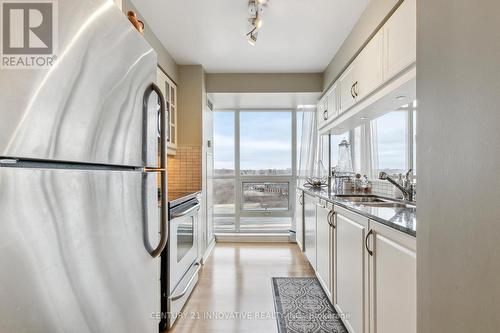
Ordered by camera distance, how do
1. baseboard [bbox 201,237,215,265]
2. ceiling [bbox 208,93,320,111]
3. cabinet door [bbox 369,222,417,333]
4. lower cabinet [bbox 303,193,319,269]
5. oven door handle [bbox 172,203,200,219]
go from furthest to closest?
ceiling [bbox 208,93,320,111], baseboard [bbox 201,237,215,265], lower cabinet [bbox 303,193,319,269], oven door handle [bbox 172,203,200,219], cabinet door [bbox 369,222,417,333]

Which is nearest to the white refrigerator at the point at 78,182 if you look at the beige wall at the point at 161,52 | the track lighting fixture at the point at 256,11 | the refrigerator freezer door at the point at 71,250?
the refrigerator freezer door at the point at 71,250

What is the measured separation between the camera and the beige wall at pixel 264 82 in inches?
152

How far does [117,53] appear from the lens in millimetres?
782

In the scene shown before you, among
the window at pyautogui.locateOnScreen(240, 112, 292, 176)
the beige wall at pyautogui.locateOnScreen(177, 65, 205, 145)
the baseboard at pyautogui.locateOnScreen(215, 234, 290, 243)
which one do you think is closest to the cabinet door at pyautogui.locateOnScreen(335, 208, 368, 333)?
the beige wall at pyautogui.locateOnScreen(177, 65, 205, 145)

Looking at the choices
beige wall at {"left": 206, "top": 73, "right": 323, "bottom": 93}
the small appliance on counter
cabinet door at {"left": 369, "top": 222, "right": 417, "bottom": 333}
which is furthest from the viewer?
beige wall at {"left": 206, "top": 73, "right": 323, "bottom": 93}

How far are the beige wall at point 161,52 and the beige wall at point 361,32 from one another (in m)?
1.85

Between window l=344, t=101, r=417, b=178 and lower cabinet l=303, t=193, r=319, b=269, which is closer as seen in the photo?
window l=344, t=101, r=417, b=178

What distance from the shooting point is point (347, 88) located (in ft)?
8.87

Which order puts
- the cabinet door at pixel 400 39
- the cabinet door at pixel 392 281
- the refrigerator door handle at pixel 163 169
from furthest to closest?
1. the cabinet door at pixel 400 39
2. the cabinet door at pixel 392 281
3. the refrigerator door handle at pixel 163 169

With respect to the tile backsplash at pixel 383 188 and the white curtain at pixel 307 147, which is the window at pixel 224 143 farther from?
the tile backsplash at pixel 383 188

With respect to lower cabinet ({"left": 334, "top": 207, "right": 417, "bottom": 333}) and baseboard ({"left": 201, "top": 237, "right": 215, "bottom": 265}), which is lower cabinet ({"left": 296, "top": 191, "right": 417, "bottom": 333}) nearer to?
lower cabinet ({"left": 334, "top": 207, "right": 417, "bottom": 333})

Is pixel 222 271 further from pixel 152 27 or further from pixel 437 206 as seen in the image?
pixel 437 206

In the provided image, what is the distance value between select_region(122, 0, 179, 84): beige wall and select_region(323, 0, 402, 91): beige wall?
185 centimetres

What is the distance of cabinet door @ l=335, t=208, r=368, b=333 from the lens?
1584 mm
